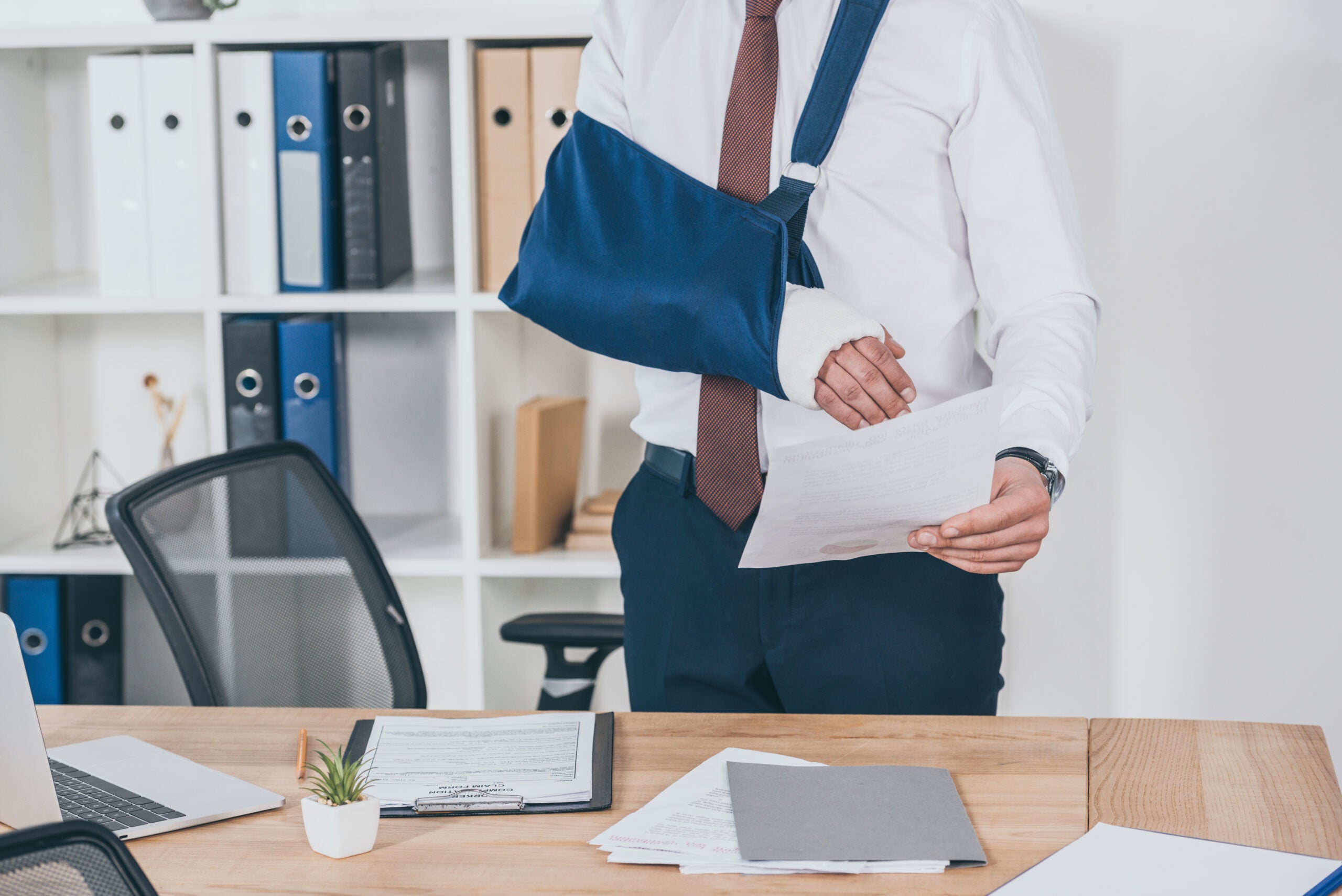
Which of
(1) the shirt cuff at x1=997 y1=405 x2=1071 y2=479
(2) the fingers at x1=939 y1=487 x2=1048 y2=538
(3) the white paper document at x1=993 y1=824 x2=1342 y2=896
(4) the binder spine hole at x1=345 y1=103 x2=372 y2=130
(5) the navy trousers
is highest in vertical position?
(4) the binder spine hole at x1=345 y1=103 x2=372 y2=130

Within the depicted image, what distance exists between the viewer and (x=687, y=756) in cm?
107

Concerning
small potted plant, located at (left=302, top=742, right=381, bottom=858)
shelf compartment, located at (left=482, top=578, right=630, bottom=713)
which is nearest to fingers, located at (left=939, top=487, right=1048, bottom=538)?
small potted plant, located at (left=302, top=742, right=381, bottom=858)

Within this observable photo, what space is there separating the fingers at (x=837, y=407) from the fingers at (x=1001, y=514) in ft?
0.43

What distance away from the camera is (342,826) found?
2.92ft

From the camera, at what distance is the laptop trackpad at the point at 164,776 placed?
3.23 ft

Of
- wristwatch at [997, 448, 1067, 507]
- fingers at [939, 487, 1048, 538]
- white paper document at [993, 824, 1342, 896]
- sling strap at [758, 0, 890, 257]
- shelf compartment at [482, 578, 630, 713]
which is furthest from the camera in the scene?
shelf compartment at [482, 578, 630, 713]

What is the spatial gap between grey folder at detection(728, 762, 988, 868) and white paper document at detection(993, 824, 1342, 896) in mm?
53

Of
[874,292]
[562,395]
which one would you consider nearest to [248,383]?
[562,395]

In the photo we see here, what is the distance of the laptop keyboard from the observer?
947 mm

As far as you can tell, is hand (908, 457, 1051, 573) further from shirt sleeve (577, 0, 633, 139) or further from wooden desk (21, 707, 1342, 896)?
shirt sleeve (577, 0, 633, 139)

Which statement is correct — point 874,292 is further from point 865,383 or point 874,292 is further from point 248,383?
point 248,383

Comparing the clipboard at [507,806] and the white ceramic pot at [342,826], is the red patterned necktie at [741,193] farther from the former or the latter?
the white ceramic pot at [342,826]

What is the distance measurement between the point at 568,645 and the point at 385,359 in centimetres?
85

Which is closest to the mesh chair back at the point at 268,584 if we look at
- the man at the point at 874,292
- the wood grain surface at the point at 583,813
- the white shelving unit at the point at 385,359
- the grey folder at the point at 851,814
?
the wood grain surface at the point at 583,813
